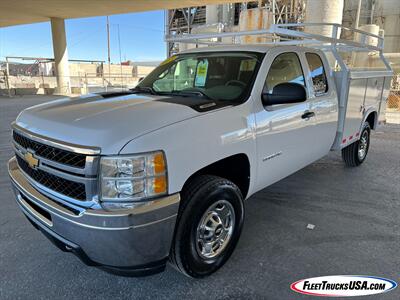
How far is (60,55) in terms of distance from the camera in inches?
899

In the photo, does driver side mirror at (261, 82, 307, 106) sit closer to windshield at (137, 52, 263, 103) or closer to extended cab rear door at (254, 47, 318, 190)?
extended cab rear door at (254, 47, 318, 190)

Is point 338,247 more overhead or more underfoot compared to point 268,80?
more underfoot

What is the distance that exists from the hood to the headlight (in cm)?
10

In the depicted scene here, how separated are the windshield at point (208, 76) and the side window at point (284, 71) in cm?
20

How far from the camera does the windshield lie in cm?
312

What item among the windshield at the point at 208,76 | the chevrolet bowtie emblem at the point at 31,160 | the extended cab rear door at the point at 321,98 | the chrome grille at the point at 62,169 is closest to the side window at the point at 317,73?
the extended cab rear door at the point at 321,98

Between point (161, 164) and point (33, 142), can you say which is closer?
point (161, 164)

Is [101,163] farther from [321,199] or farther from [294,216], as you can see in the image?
[321,199]

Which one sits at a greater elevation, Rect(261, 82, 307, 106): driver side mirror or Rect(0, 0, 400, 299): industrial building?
Rect(261, 82, 307, 106): driver side mirror

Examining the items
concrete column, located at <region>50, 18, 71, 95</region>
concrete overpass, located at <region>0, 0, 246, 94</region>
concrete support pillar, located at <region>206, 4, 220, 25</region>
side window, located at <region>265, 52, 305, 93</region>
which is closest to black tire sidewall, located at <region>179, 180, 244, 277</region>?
side window, located at <region>265, 52, 305, 93</region>

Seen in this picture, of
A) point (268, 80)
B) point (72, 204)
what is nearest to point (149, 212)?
point (72, 204)

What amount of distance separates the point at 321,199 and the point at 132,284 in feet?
Result: 9.21

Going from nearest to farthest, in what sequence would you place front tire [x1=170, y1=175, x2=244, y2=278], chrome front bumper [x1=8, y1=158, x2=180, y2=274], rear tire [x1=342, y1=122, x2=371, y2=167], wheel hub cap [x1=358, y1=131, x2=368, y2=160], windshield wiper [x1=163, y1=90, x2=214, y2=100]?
chrome front bumper [x1=8, y1=158, x2=180, y2=274], front tire [x1=170, y1=175, x2=244, y2=278], windshield wiper [x1=163, y1=90, x2=214, y2=100], rear tire [x1=342, y1=122, x2=371, y2=167], wheel hub cap [x1=358, y1=131, x2=368, y2=160]

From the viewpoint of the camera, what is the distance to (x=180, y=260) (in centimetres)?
242
